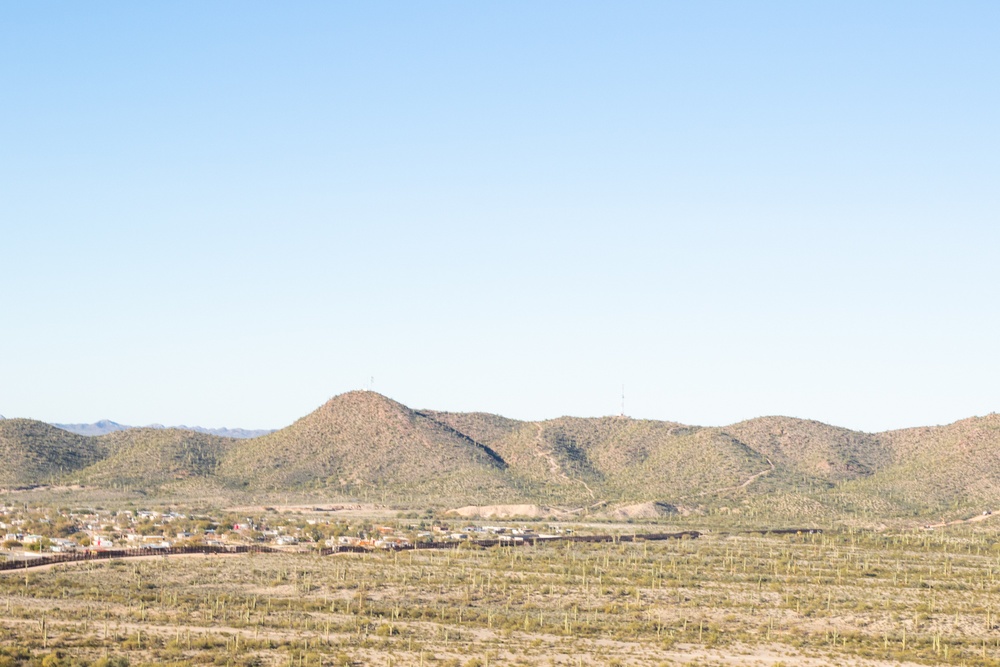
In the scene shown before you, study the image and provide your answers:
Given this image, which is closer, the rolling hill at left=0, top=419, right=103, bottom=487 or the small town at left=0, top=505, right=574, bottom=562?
the small town at left=0, top=505, right=574, bottom=562

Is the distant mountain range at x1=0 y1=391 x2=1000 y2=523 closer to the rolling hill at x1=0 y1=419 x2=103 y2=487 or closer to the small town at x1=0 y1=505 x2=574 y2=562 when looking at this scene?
the rolling hill at x1=0 y1=419 x2=103 y2=487

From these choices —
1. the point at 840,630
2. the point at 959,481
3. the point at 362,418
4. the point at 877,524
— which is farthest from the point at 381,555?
the point at 362,418

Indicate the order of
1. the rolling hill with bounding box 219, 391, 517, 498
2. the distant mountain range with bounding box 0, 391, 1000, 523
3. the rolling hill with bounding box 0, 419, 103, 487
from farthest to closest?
the rolling hill with bounding box 0, 419, 103, 487, the rolling hill with bounding box 219, 391, 517, 498, the distant mountain range with bounding box 0, 391, 1000, 523

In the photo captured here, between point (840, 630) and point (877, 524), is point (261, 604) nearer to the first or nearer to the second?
point (840, 630)

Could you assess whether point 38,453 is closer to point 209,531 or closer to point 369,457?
point 369,457

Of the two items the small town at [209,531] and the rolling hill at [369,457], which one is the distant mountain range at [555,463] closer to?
the rolling hill at [369,457]

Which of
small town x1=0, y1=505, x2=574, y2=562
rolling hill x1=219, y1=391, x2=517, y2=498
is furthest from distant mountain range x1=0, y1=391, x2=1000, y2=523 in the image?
small town x1=0, y1=505, x2=574, y2=562

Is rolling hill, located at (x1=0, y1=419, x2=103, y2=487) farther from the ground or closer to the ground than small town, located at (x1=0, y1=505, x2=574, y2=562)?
farther from the ground

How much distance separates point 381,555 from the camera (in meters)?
89.8

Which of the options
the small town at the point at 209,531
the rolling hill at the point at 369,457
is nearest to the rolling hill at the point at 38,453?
the rolling hill at the point at 369,457

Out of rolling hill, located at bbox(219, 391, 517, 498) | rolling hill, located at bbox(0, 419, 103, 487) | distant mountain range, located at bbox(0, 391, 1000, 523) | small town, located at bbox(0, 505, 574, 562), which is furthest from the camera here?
rolling hill, located at bbox(0, 419, 103, 487)

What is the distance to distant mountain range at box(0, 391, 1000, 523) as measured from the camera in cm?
14338

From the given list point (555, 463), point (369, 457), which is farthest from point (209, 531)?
point (555, 463)

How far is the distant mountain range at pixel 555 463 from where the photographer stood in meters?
143
